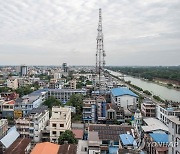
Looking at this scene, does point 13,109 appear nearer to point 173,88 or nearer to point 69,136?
point 69,136

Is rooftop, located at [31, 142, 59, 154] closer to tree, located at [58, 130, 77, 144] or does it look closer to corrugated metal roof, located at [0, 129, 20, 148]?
tree, located at [58, 130, 77, 144]

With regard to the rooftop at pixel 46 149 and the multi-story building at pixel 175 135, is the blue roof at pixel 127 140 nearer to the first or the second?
the multi-story building at pixel 175 135

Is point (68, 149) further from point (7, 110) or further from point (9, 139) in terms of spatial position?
point (7, 110)

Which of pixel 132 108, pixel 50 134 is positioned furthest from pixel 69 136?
pixel 132 108

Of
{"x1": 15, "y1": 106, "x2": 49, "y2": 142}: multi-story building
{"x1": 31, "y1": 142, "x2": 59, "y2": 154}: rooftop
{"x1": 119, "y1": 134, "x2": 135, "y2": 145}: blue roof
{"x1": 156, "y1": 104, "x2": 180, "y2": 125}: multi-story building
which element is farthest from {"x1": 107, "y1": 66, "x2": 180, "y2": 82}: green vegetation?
{"x1": 31, "y1": 142, "x2": 59, "y2": 154}: rooftop

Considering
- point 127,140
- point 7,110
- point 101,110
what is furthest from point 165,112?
point 7,110

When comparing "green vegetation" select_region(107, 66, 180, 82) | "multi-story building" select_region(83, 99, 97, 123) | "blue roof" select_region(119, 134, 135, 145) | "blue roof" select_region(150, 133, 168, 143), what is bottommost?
"multi-story building" select_region(83, 99, 97, 123)

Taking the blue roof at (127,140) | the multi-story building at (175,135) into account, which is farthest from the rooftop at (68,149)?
the multi-story building at (175,135)
